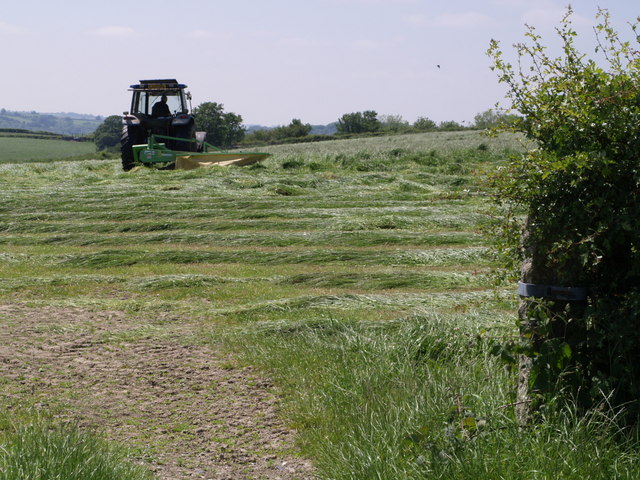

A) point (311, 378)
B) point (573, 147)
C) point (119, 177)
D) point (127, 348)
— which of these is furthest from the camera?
point (119, 177)

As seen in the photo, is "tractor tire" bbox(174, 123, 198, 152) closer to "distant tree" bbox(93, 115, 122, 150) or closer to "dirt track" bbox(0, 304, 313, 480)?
"dirt track" bbox(0, 304, 313, 480)

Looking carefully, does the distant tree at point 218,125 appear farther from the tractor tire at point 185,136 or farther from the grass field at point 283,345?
the grass field at point 283,345

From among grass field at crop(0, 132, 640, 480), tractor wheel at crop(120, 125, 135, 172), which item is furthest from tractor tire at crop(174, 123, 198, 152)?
grass field at crop(0, 132, 640, 480)

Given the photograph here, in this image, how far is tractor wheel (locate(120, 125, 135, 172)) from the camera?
68.7ft

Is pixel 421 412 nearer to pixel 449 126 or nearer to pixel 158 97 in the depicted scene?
pixel 158 97

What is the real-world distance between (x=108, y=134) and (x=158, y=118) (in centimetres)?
5658

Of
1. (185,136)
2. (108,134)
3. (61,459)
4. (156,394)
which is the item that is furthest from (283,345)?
(108,134)

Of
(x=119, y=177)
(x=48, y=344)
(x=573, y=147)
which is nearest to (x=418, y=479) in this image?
(x=573, y=147)

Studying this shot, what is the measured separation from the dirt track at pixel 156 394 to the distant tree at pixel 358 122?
65011 mm

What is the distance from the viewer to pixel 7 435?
379 cm

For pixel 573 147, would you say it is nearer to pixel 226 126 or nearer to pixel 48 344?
pixel 48 344

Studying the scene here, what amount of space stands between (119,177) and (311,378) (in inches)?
616

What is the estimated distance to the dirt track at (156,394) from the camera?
386cm

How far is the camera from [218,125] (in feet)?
201
